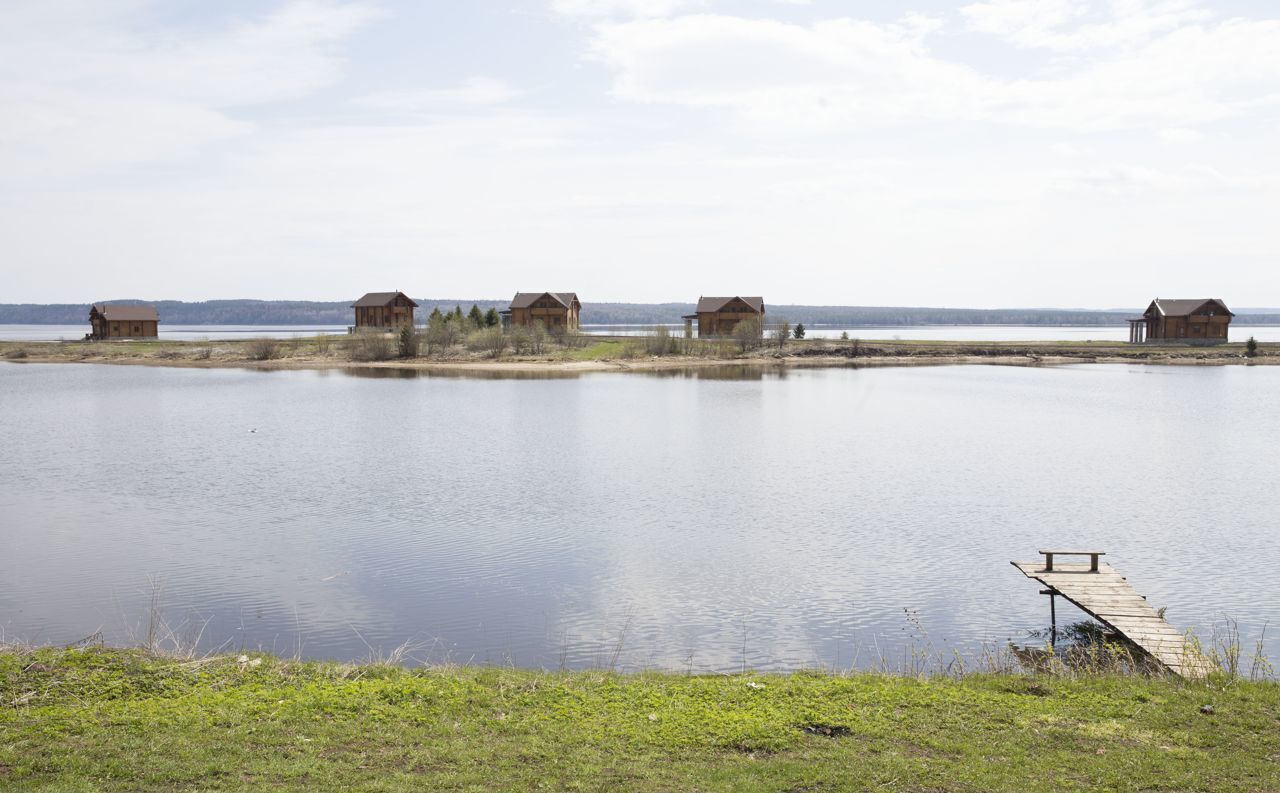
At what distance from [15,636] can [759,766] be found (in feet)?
36.8

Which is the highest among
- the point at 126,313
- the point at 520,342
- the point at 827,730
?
the point at 126,313

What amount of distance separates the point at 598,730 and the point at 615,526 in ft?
41.7

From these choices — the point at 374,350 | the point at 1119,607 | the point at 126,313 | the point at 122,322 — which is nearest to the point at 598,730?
the point at 1119,607

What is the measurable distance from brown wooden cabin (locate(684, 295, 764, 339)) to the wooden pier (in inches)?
3297

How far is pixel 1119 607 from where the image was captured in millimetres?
14195

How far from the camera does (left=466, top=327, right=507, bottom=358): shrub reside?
8388 centimetres

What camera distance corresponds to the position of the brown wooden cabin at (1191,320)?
96.0 metres

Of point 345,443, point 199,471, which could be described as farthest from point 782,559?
point 345,443

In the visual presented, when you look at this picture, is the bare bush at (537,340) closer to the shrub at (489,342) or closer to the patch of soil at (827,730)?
the shrub at (489,342)

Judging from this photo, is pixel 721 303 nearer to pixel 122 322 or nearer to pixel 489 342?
pixel 489 342

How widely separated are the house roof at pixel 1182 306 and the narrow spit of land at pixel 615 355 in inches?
175

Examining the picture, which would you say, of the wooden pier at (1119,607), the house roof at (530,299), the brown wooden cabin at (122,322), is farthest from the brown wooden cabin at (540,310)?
the wooden pier at (1119,607)

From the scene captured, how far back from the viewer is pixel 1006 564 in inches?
722

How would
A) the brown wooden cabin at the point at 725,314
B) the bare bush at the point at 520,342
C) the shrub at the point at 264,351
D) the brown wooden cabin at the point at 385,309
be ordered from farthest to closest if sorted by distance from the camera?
1. the brown wooden cabin at the point at 385,309
2. the brown wooden cabin at the point at 725,314
3. the shrub at the point at 264,351
4. the bare bush at the point at 520,342
